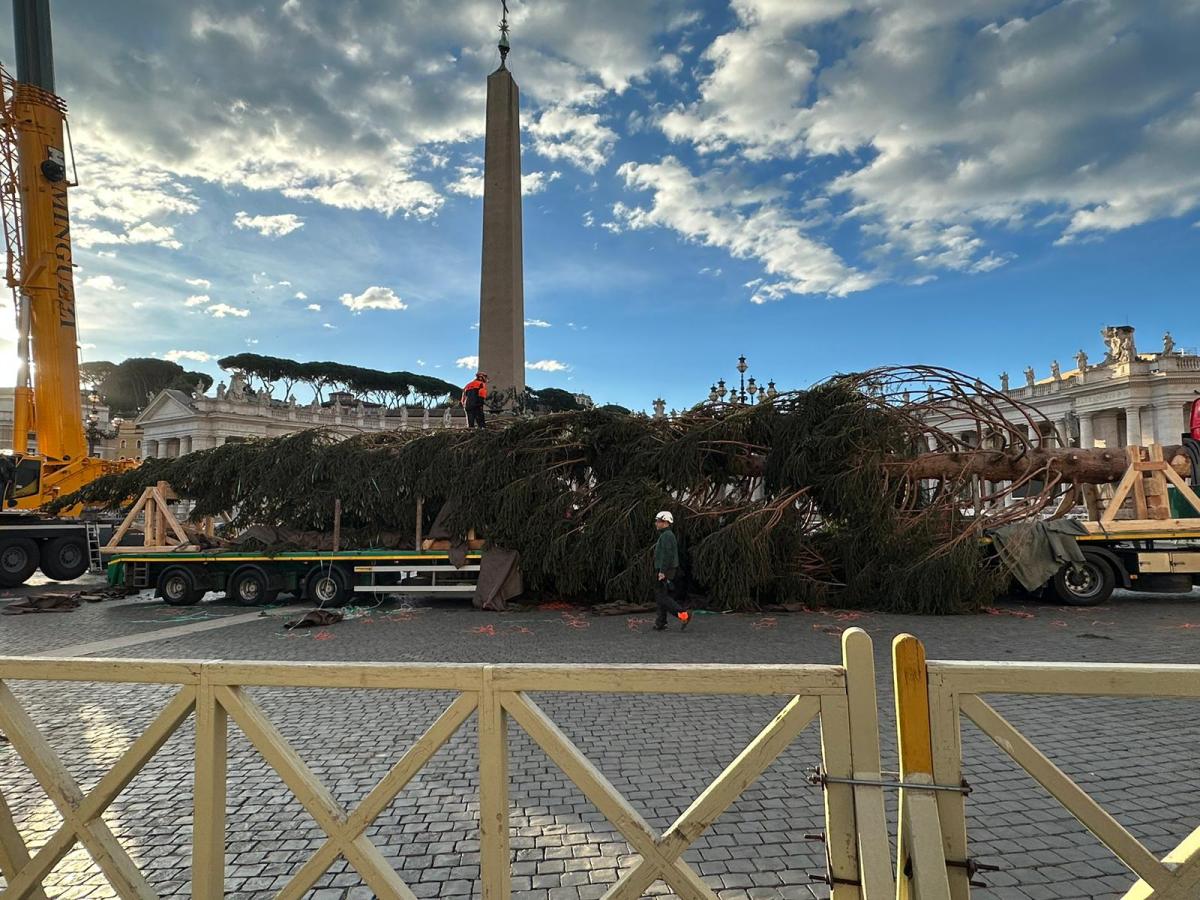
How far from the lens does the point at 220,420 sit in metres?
55.8

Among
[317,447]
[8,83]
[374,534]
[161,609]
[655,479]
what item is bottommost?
[161,609]

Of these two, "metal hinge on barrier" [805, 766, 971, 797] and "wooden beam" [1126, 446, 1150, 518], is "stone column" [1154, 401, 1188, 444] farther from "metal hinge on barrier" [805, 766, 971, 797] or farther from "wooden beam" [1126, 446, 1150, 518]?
"metal hinge on barrier" [805, 766, 971, 797]

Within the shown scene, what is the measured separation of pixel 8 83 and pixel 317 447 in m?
13.5

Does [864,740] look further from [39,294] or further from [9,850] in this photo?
[39,294]

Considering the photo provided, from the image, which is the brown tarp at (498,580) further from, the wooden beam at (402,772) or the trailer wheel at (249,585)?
the wooden beam at (402,772)

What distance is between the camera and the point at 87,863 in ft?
10.8

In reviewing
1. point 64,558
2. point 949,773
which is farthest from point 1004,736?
point 64,558

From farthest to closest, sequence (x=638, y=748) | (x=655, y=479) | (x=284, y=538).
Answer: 1. (x=284, y=538)
2. (x=655, y=479)
3. (x=638, y=748)

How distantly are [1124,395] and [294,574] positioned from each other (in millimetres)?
62851

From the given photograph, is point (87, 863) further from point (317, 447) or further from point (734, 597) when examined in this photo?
point (317, 447)

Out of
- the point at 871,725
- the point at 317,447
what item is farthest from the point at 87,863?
the point at 317,447

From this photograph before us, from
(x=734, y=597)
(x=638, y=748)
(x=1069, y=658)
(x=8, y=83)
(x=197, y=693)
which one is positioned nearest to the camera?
(x=197, y=693)

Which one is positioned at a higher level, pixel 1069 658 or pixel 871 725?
pixel 871 725

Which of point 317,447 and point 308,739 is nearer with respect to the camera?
point 308,739
